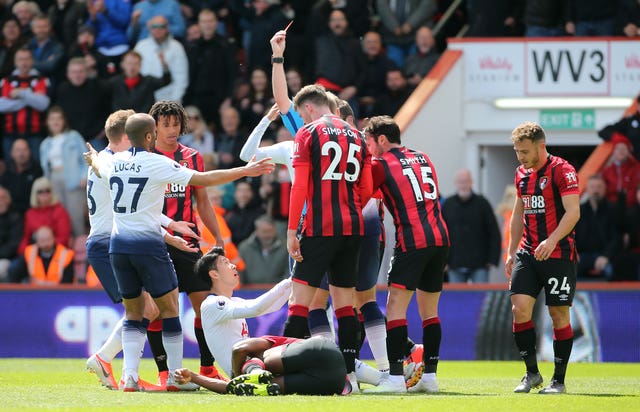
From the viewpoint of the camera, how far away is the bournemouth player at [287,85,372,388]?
10750 millimetres

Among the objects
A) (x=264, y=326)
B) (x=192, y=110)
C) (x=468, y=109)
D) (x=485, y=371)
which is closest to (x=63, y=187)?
(x=192, y=110)

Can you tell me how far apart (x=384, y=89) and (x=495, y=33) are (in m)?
1.81

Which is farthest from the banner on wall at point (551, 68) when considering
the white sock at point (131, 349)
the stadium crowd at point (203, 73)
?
the white sock at point (131, 349)

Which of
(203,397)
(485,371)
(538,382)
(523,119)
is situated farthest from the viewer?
(523,119)

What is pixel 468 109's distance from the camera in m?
19.9

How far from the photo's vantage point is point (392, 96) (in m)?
20.2

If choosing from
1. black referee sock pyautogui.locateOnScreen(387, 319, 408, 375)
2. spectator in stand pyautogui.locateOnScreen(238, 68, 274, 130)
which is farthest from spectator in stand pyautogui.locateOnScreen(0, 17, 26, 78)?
black referee sock pyautogui.locateOnScreen(387, 319, 408, 375)

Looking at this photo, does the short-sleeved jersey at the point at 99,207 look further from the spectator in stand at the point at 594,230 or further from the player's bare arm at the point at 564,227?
the spectator in stand at the point at 594,230

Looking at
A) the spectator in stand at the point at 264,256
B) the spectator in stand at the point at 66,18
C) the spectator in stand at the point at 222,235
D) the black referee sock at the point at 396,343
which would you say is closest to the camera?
the black referee sock at the point at 396,343

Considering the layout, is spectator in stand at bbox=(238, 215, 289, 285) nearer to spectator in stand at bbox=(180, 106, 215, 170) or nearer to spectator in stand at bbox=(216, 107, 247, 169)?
spectator in stand at bbox=(216, 107, 247, 169)

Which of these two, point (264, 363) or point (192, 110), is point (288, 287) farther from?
point (192, 110)

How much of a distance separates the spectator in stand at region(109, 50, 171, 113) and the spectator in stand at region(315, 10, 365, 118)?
2.39m

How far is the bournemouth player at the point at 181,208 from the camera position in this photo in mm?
11906

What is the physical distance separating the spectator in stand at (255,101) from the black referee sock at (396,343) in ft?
29.3
